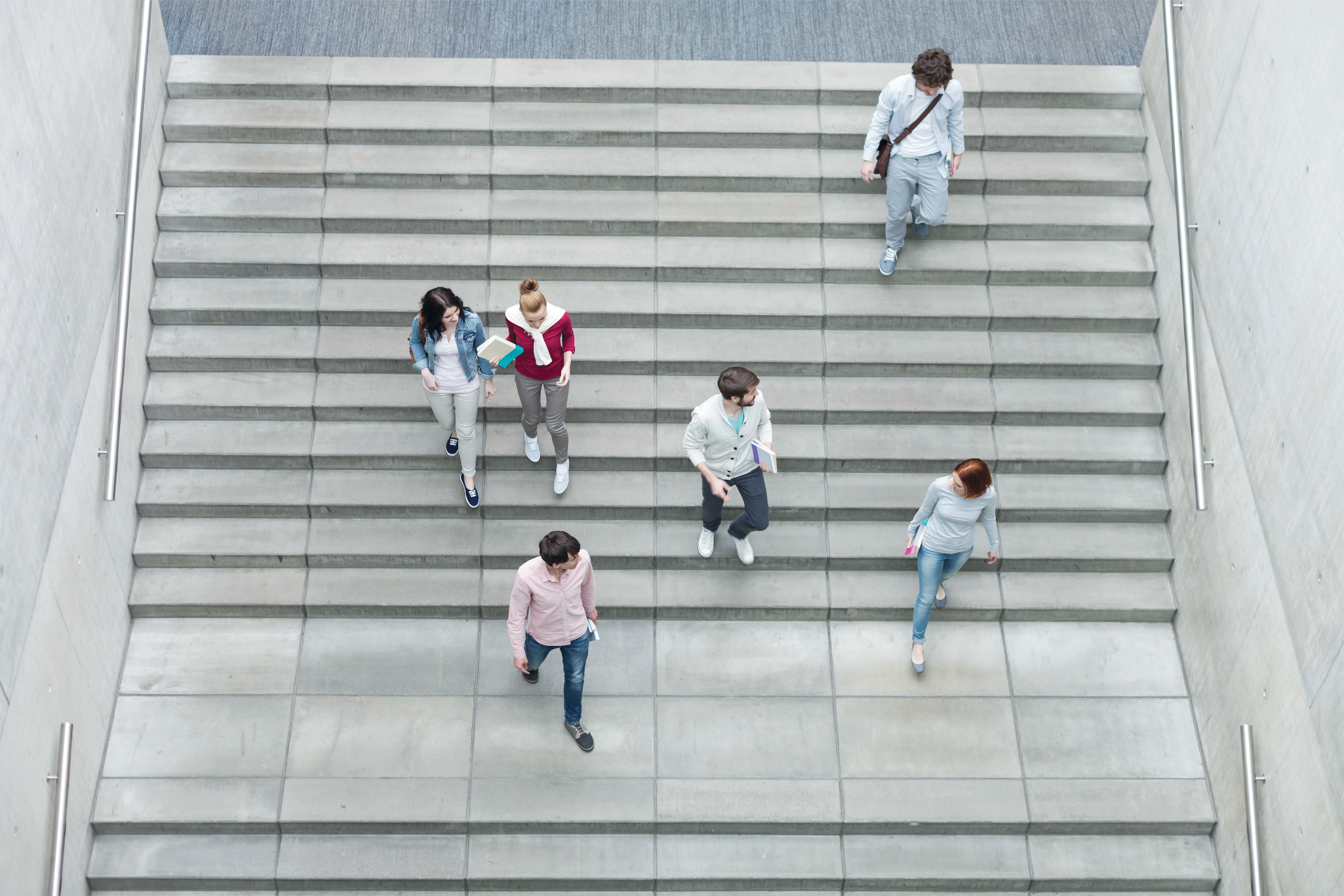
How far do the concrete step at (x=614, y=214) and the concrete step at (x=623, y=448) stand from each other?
1.36 metres

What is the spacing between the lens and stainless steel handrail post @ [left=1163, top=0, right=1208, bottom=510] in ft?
22.1

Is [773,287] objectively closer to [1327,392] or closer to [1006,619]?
[1006,619]

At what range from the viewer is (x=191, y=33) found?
28.1 feet

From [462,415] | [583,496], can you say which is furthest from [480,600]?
[462,415]

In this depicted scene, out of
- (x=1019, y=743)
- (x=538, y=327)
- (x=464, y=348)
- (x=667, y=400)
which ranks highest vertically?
(x=538, y=327)

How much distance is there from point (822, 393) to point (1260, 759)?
3248 millimetres

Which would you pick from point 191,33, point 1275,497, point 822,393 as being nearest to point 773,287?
point 822,393

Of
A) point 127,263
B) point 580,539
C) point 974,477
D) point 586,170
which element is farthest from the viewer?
Answer: point 586,170

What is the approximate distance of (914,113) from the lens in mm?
7227

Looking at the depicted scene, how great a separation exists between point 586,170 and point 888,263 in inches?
84.0

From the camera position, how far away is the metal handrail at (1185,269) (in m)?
6.73

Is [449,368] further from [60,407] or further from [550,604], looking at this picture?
[60,407]

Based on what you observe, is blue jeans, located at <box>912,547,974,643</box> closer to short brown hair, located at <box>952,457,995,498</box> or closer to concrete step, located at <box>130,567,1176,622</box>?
concrete step, located at <box>130,567,1176,622</box>

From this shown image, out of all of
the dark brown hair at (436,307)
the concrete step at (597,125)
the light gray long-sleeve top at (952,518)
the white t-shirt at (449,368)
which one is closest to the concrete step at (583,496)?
the light gray long-sleeve top at (952,518)
